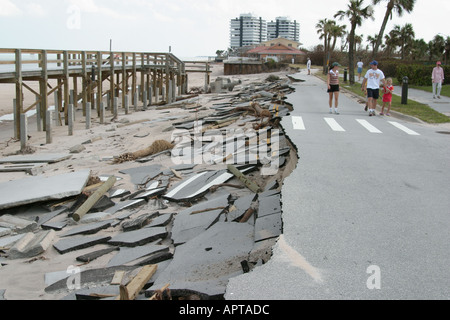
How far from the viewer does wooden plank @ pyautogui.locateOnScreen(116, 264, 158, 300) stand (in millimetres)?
4562

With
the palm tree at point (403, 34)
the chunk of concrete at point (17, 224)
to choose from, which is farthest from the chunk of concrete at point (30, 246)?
the palm tree at point (403, 34)

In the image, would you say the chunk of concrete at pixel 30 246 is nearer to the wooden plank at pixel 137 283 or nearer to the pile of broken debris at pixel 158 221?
the pile of broken debris at pixel 158 221

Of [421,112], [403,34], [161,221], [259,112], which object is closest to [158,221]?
[161,221]

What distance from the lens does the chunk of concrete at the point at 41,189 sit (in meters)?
8.51

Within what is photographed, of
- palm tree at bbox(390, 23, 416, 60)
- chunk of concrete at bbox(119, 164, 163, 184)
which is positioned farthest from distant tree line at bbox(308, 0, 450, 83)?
chunk of concrete at bbox(119, 164, 163, 184)

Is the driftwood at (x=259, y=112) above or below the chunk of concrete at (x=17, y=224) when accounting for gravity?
above

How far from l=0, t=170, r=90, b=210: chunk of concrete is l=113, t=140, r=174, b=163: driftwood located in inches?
95.2

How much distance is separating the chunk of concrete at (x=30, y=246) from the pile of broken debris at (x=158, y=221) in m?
0.02

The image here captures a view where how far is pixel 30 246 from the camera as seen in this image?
21.9 ft

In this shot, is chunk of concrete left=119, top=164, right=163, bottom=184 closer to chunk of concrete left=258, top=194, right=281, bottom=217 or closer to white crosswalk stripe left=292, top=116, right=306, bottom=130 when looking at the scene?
chunk of concrete left=258, top=194, right=281, bottom=217

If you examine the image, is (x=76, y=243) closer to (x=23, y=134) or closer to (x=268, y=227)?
(x=268, y=227)

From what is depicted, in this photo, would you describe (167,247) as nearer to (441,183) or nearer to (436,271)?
(436,271)

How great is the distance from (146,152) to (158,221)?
227 inches

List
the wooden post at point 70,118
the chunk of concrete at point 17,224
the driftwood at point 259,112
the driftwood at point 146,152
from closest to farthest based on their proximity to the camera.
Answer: the chunk of concrete at point 17,224 < the driftwood at point 146,152 < the driftwood at point 259,112 < the wooden post at point 70,118
